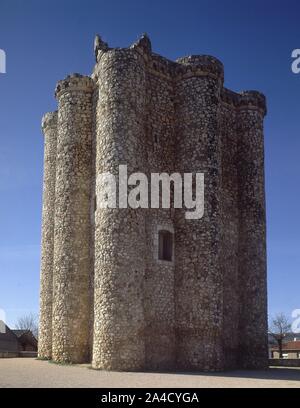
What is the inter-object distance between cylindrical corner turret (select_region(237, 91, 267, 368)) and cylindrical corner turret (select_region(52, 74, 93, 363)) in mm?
7171

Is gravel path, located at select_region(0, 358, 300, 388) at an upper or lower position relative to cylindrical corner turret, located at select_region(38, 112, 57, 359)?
lower

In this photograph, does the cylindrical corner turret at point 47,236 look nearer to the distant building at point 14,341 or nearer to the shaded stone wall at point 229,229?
the shaded stone wall at point 229,229

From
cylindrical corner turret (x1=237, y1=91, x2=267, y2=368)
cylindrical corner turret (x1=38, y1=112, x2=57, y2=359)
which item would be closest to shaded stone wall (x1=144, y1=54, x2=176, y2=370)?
cylindrical corner turret (x1=237, y1=91, x2=267, y2=368)

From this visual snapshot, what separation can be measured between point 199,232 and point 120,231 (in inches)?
138

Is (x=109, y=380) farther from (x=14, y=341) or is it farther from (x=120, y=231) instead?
(x=14, y=341)

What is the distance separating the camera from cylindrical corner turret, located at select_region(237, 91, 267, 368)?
82.5 ft

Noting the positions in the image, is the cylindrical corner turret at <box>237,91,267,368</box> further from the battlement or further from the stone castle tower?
the battlement

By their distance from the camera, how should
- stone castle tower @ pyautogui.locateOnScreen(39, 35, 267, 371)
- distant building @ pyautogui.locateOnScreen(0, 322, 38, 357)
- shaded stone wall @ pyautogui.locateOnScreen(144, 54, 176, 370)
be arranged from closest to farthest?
stone castle tower @ pyautogui.locateOnScreen(39, 35, 267, 371)
shaded stone wall @ pyautogui.locateOnScreen(144, 54, 176, 370)
distant building @ pyautogui.locateOnScreen(0, 322, 38, 357)

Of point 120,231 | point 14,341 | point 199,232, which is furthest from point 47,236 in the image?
point 14,341

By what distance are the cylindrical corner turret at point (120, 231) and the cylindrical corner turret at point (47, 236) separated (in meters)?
6.38

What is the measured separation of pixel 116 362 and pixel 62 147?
969cm

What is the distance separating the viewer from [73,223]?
23.7 metres
